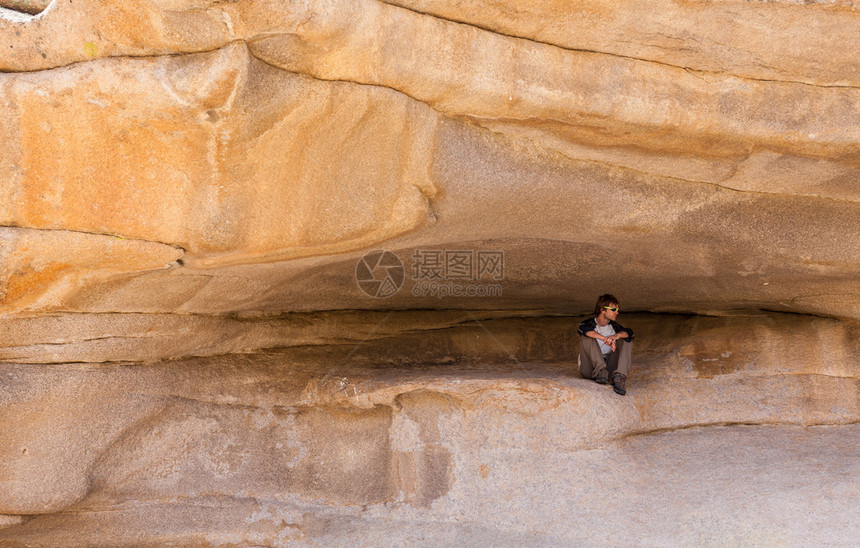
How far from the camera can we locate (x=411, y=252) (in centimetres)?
389

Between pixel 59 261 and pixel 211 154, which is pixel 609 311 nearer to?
pixel 211 154

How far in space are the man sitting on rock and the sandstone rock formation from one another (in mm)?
160

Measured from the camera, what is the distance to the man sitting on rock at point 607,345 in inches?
150

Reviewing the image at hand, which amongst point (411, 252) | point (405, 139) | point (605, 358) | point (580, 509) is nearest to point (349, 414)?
point (411, 252)

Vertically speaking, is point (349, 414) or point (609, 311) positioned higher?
point (609, 311)

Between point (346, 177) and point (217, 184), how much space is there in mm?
569

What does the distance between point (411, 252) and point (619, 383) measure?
4.62ft

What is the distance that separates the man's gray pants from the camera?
385 centimetres

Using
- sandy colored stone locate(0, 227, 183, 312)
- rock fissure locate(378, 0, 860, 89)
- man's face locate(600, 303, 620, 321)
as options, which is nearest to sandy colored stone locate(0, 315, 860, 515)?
man's face locate(600, 303, 620, 321)

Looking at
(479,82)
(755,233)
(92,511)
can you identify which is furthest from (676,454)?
(92,511)

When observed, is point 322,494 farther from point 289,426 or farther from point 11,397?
point 11,397

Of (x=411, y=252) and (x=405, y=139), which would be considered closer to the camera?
(x=405, y=139)

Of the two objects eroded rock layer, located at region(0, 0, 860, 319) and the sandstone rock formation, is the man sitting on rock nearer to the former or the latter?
the sandstone rock formation

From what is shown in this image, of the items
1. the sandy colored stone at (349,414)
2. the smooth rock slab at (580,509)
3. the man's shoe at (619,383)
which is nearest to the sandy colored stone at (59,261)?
the sandy colored stone at (349,414)
